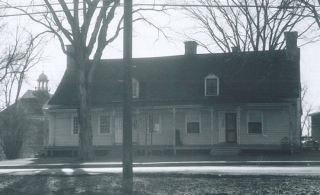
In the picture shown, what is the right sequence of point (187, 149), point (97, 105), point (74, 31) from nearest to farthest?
point (74, 31)
point (187, 149)
point (97, 105)

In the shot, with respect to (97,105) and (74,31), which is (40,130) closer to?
(97,105)

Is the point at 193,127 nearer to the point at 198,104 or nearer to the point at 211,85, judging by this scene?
the point at 198,104

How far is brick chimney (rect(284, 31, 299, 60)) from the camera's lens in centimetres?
3325

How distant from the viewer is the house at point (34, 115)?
4845 cm

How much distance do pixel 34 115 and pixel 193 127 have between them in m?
37.5

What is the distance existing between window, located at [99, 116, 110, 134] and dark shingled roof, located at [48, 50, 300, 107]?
4.34ft

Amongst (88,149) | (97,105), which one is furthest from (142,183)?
Answer: (97,105)

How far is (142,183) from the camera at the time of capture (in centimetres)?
1353

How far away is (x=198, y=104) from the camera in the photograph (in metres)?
31.5

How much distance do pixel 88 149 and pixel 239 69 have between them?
1305 cm

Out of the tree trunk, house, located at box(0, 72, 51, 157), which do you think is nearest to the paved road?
→ the tree trunk

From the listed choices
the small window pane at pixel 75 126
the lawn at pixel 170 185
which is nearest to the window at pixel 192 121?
the small window pane at pixel 75 126

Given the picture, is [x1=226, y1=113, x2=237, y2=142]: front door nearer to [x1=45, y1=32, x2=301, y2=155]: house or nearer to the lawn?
[x1=45, y1=32, x2=301, y2=155]: house

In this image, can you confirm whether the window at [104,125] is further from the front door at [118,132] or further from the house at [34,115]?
the house at [34,115]
